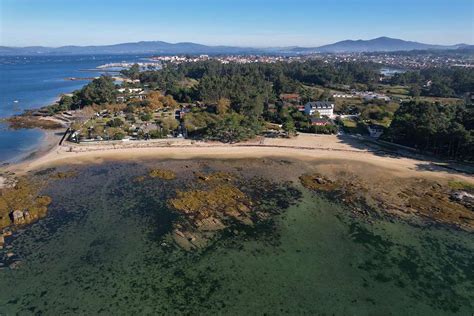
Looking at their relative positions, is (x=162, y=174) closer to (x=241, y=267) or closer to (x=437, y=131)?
(x=241, y=267)

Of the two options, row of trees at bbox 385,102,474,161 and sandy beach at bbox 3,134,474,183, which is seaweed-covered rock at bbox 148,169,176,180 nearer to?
sandy beach at bbox 3,134,474,183

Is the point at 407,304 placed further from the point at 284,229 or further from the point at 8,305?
the point at 8,305

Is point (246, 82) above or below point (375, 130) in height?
above

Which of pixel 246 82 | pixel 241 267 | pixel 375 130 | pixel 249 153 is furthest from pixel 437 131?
pixel 246 82

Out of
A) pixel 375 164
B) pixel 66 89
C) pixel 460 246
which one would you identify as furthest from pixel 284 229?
pixel 66 89

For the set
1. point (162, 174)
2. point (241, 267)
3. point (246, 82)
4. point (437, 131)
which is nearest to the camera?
point (241, 267)

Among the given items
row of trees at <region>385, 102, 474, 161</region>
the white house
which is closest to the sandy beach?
row of trees at <region>385, 102, 474, 161</region>
